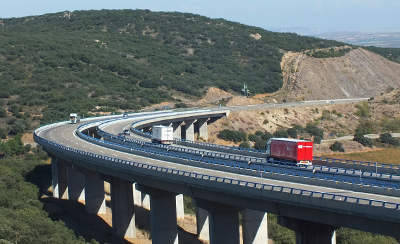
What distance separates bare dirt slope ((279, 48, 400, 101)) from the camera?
538 feet

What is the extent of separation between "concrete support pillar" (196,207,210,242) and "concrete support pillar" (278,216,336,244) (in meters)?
19.8

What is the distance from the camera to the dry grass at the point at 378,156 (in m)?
91.9

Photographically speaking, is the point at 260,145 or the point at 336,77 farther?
the point at 336,77

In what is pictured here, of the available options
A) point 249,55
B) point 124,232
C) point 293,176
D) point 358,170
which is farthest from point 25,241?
point 249,55

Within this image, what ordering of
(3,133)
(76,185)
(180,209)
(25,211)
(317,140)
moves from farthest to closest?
(317,140)
(3,133)
(76,185)
(180,209)
(25,211)

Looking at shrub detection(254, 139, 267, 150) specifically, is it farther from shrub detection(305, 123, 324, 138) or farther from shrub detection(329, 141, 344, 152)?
shrub detection(305, 123, 324, 138)

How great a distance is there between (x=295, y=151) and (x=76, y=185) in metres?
31.3

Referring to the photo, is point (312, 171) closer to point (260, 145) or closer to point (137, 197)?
point (137, 197)

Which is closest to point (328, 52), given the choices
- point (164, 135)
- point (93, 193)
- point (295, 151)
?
point (164, 135)

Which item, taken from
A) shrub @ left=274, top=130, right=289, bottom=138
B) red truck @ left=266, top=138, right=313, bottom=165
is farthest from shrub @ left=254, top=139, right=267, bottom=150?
red truck @ left=266, top=138, right=313, bottom=165

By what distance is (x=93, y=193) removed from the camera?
61.0 meters

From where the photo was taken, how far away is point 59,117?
117 metres

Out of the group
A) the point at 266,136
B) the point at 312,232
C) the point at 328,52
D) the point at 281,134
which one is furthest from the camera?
the point at 328,52

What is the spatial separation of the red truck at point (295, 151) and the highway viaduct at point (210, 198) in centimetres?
479
